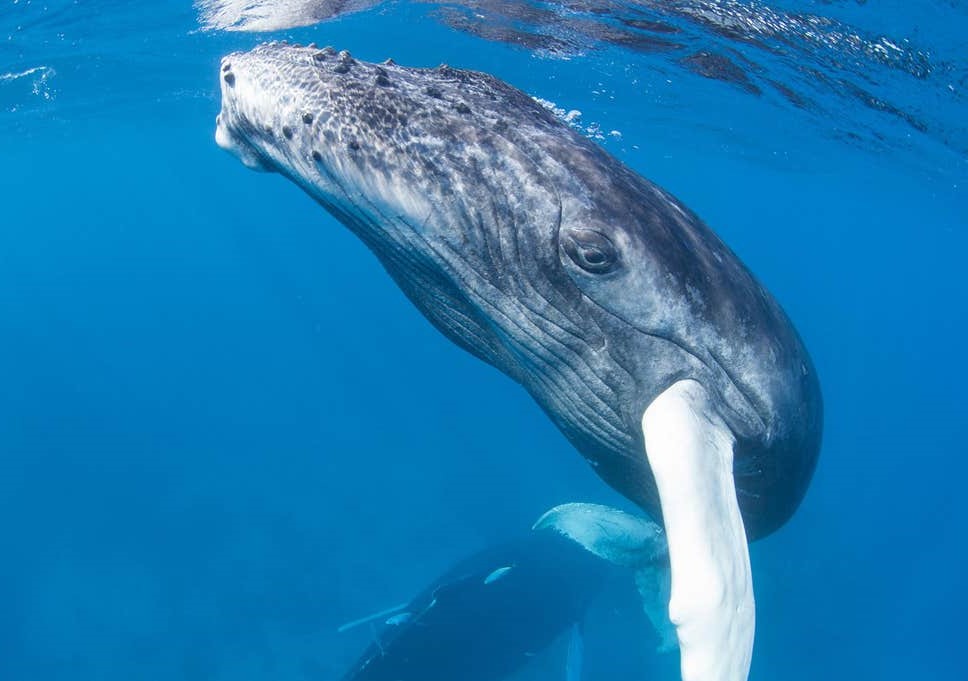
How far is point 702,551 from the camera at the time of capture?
320 cm

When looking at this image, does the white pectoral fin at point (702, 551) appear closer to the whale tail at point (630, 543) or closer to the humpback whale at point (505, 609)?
the whale tail at point (630, 543)

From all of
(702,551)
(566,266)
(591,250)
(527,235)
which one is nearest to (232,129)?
(527,235)

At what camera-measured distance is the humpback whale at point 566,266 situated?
136 inches

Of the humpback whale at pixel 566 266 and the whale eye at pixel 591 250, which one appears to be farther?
the whale eye at pixel 591 250

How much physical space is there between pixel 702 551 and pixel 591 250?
157cm

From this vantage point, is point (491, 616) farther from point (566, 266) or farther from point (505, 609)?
point (566, 266)

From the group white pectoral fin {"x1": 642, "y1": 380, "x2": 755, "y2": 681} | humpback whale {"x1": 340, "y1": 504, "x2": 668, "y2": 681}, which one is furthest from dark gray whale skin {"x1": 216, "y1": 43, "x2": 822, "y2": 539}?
humpback whale {"x1": 340, "y1": 504, "x2": 668, "y2": 681}

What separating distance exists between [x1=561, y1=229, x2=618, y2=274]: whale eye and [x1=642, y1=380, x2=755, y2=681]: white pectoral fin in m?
0.86

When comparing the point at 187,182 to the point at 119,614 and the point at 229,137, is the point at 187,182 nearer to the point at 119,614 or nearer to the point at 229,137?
the point at 119,614

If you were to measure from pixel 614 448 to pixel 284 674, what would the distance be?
48.7ft

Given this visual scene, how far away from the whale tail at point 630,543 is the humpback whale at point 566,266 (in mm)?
7346

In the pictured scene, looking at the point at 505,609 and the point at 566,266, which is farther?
the point at 505,609

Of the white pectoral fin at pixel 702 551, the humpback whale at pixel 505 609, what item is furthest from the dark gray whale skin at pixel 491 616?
the white pectoral fin at pixel 702 551

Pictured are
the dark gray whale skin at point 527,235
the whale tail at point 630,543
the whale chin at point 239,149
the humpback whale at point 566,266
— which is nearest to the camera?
the humpback whale at point 566,266
